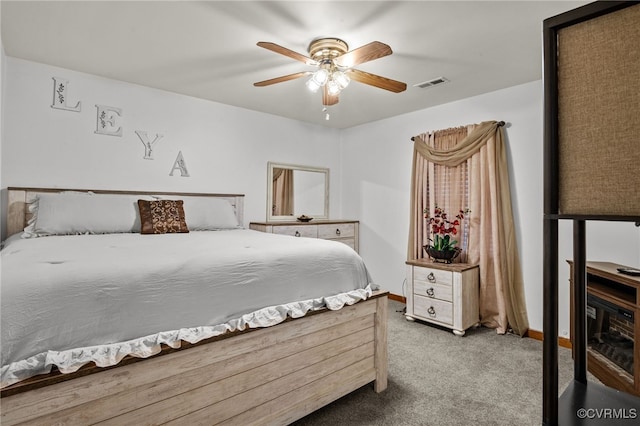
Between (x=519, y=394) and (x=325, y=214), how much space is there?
3224 millimetres

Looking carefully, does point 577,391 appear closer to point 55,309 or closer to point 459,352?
point 55,309

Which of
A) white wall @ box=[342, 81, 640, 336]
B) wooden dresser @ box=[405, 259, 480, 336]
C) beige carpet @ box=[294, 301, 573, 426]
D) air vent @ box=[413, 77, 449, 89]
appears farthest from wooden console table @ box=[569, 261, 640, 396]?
air vent @ box=[413, 77, 449, 89]

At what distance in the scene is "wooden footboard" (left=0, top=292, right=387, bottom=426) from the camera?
3.70 ft

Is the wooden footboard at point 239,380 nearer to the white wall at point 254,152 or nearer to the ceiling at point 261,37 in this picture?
the ceiling at point 261,37

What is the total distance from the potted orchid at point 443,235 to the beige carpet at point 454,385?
0.77 m

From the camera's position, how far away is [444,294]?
3186 mm

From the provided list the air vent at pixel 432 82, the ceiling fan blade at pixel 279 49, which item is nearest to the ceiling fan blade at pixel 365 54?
the ceiling fan blade at pixel 279 49

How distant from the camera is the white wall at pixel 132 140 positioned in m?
2.71

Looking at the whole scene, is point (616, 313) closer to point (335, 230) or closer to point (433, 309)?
point (433, 309)

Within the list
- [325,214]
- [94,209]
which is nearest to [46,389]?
[94,209]

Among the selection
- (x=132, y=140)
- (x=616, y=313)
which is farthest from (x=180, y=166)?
(x=616, y=313)

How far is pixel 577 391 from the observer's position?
2.83ft

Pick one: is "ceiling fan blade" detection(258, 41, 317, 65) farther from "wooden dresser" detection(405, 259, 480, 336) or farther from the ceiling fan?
"wooden dresser" detection(405, 259, 480, 336)

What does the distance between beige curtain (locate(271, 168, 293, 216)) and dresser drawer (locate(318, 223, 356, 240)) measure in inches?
21.9
